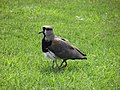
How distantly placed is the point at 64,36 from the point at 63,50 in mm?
3388

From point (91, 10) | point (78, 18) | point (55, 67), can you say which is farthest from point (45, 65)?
point (91, 10)

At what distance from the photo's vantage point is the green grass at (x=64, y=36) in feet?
25.5

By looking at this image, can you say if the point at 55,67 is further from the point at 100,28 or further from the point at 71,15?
the point at 71,15

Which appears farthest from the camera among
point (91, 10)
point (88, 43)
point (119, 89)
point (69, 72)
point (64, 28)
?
point (91, 10)

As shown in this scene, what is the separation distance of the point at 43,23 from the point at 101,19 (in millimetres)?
2537

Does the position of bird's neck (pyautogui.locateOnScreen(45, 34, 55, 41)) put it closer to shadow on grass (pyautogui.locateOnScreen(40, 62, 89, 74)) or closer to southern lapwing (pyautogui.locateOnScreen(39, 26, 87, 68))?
southern lapwing (pyautogui.locateOnScreen(39, 26, 87, 68))

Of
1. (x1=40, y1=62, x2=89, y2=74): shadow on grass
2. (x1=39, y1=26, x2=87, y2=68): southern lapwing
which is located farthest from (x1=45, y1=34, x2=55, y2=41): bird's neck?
(x1=40, y1=62, x2=89, y2=74): shadow on grass

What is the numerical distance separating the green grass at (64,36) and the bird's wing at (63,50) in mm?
329

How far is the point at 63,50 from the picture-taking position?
8.42 m

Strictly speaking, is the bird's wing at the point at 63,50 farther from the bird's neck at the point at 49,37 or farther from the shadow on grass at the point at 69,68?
the shadow on grass at the point at 69,68

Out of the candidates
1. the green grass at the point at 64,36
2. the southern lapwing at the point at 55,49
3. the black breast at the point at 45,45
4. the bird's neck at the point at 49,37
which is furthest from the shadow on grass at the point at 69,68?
the bird's neck at the point at 49,37

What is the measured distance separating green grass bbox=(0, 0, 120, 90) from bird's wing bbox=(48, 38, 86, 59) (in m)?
0.33

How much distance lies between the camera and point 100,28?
1332 centimetres

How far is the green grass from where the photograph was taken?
7.76 meters
